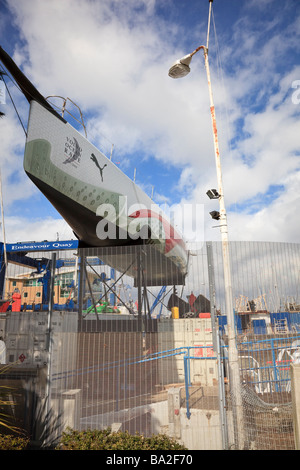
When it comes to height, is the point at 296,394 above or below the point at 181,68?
below

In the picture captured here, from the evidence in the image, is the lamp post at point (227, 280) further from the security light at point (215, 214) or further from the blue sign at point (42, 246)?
the blue sign at point (42, 246)

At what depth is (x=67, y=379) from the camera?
6609mm

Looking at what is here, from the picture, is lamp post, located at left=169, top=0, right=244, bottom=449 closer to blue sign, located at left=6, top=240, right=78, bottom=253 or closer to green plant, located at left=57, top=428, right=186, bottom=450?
green plant, located at left=57, top=428, right=186, bottom=450

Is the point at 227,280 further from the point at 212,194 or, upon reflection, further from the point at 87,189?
the point at 87,189

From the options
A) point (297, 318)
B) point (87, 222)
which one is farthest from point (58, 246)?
point (297, 318)

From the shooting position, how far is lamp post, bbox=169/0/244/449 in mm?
5571

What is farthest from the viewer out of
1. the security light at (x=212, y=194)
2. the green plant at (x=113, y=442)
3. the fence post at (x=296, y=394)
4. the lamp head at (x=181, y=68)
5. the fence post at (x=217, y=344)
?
the lamp head at (x=181, y=68)

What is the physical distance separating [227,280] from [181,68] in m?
4.75

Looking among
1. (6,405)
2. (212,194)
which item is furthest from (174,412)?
(212,194)

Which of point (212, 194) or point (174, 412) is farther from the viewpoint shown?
point (212, 194)

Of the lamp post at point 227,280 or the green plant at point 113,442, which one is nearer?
the green plant at point 113,442

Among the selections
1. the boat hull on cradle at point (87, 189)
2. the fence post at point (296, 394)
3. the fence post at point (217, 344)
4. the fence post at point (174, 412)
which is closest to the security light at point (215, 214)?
the fence post at point (217, 344)

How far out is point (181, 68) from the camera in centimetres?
710

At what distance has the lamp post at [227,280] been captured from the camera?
219 inches
